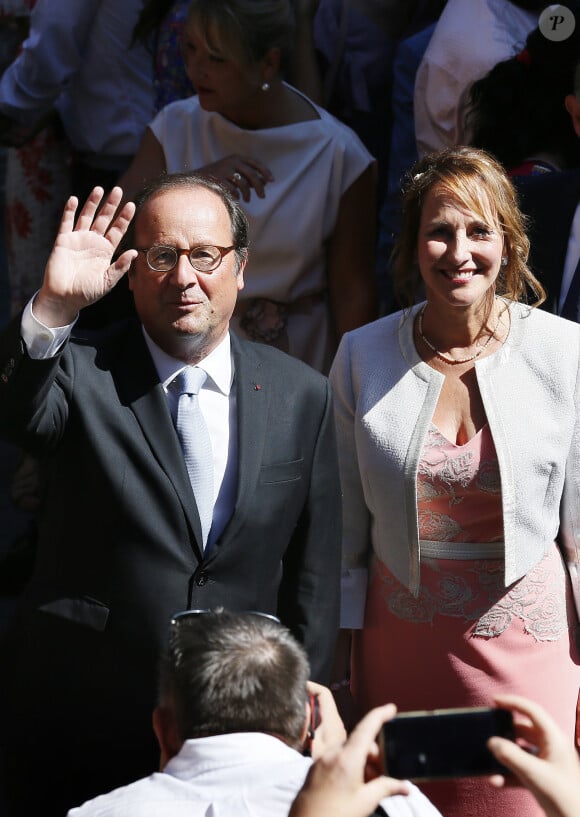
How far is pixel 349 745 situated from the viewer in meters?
1.70

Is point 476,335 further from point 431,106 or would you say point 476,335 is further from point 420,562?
point 431,106

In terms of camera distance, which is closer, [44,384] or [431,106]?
[44,384]

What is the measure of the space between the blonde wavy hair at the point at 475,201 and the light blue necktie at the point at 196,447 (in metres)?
0.77

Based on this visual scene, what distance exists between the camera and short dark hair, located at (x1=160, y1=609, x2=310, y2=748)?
1.90m

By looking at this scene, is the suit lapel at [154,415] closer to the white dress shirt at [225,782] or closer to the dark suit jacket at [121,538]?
the dark suit jacket at [121,538]

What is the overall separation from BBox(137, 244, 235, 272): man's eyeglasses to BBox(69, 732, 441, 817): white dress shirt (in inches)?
47.3

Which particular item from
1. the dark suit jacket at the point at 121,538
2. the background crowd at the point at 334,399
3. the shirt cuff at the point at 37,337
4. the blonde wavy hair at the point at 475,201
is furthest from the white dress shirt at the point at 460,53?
the shirt cuff at the point at 37,337

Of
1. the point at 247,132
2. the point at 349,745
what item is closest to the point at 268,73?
the point at 247,132

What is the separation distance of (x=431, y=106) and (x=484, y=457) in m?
1.66

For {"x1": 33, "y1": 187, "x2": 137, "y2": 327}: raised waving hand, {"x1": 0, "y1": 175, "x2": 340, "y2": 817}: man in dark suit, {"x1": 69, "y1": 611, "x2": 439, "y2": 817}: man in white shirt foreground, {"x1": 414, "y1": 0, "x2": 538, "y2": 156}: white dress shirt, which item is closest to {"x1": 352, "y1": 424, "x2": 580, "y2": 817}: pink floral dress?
{"x1": 0, "y1": 175, "x2": 340, "y2": 817}: man in dark suit

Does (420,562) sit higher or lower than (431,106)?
lower

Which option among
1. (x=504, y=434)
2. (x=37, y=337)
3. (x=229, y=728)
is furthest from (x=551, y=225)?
(x=229, y=728)

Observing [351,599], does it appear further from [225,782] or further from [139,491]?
[225,782]

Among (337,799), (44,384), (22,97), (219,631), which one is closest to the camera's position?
(337,799)
